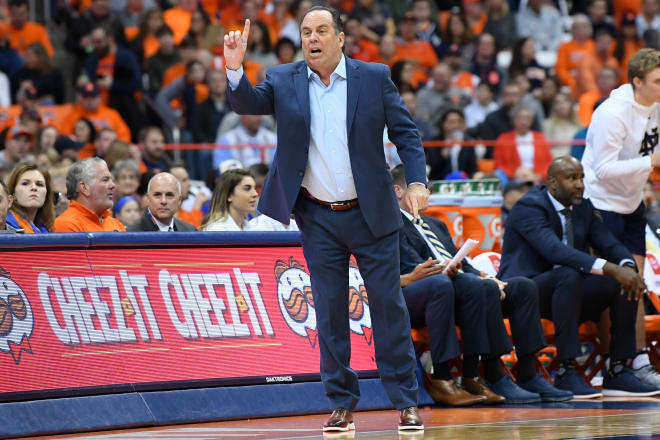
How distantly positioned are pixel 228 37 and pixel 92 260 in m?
1.93

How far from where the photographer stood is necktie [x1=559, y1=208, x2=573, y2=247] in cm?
912

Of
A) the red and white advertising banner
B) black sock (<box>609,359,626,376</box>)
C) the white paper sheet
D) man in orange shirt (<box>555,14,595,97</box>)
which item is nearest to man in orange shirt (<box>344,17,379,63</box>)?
man in orange shirt (<box>555,14,595,97</box>)

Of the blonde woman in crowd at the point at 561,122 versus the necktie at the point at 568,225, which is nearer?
the necktie at the point at 568,225

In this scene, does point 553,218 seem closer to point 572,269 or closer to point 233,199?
point 572,269

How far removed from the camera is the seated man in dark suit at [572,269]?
8773 mm

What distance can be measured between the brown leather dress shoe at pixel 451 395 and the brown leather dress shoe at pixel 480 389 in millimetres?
61

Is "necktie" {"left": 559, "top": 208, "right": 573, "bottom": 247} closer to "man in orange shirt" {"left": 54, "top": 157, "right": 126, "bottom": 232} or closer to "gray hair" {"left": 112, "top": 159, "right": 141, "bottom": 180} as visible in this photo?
"man in orange shirt" {"left": 54, "top": 157, "right": 126, "bottom": 232}

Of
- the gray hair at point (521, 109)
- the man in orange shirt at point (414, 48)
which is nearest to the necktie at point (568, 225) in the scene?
the gray hair at point (521, 109)

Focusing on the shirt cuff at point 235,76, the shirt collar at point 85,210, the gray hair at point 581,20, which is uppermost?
the shirt cuff at point 235,76

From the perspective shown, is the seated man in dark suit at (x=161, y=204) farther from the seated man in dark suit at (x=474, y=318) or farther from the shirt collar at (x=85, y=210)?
the seated man in dark suit at (x=474, y=318)

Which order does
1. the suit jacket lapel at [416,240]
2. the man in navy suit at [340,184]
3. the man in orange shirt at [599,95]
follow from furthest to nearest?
the man in orange shirt at [599,95]
the suit jacket lapel at [416,240]
the man in navy suit at [340,184]

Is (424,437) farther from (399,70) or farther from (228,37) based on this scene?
(399,70)

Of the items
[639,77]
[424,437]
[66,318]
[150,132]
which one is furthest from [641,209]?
[150,132]

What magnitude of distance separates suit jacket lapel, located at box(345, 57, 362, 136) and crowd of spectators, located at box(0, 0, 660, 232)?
521cm
